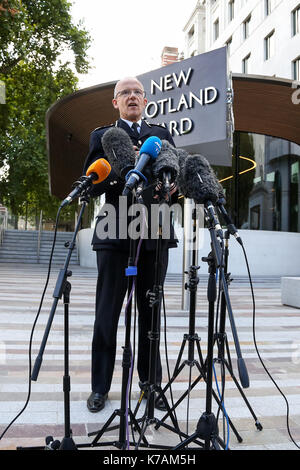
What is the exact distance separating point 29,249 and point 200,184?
1887 cm

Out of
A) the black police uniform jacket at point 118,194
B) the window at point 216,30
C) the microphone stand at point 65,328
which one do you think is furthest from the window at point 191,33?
the microphone stand at point 65,328

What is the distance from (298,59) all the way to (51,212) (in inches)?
758

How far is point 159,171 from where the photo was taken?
6.48 ft

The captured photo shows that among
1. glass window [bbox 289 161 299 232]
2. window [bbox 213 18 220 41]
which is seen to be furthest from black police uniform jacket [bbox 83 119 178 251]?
window [bbox 213 18 220 41]

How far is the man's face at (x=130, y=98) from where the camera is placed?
8.84 feet

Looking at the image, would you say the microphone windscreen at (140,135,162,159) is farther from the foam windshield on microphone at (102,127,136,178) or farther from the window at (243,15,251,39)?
the window at (243,15,251,39)

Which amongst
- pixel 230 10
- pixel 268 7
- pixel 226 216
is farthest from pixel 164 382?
pixel 230 10

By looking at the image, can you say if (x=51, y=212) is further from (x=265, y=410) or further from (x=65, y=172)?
(x=265, y=410)

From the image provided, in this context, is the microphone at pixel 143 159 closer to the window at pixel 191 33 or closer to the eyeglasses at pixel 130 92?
the eyeglasses at pixel 130 92

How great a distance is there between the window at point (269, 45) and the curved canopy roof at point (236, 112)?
11.2 metres

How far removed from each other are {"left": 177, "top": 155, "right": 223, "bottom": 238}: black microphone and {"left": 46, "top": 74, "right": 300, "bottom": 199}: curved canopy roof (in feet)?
31.4

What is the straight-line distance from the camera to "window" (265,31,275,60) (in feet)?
77.3

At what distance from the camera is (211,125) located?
7281 mm
